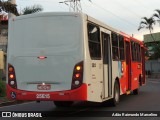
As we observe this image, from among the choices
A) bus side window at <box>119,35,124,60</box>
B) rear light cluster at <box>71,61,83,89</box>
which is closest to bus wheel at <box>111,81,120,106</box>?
bus side window at <box>119,35,124,60</box>

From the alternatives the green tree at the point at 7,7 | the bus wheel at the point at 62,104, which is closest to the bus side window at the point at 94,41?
the bus wheel at the point at 62,104

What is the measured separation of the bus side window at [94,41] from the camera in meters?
13.3

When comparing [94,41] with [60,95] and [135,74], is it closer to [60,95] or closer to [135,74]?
[60,95]

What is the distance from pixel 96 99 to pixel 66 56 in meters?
1.88

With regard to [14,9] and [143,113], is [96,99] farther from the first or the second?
[14,9]

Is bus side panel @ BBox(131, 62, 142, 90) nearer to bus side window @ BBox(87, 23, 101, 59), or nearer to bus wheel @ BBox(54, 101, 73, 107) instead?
bus wheel @ BBox(54, 101, 73, 107)

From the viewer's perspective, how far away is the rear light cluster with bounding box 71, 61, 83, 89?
1241 cm

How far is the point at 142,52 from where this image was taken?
2531 cm

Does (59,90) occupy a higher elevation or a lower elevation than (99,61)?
lower

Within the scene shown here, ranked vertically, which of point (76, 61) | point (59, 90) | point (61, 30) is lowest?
point (59, 90)

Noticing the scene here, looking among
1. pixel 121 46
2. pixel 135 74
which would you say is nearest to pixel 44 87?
pixel 121 46

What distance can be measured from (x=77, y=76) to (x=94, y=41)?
171cm

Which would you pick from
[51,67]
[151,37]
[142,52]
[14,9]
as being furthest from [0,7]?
[151,37]

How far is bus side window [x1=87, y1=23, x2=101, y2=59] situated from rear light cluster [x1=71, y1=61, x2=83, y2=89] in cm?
84
